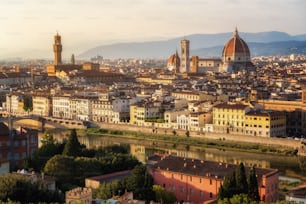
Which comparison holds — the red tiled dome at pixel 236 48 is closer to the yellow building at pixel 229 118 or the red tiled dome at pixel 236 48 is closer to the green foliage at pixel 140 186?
the yellow building at pixel 229 118

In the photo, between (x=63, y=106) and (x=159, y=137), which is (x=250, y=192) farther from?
(x=63, y=106)

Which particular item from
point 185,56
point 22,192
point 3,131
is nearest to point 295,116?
point 3,131

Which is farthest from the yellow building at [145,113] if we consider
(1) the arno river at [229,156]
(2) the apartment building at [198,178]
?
(2) the apartment building at [198,178]

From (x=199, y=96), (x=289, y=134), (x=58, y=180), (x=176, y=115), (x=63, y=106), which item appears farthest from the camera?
(x=63, y=106)

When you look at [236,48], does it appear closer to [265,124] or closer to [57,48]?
[57,48]

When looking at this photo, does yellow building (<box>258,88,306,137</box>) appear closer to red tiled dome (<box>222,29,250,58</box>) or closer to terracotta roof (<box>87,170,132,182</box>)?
terracotta roof (<box>87,170,132,182</box>)

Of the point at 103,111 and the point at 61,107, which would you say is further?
the point at 61,107

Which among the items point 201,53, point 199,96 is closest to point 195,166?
point 199,96
